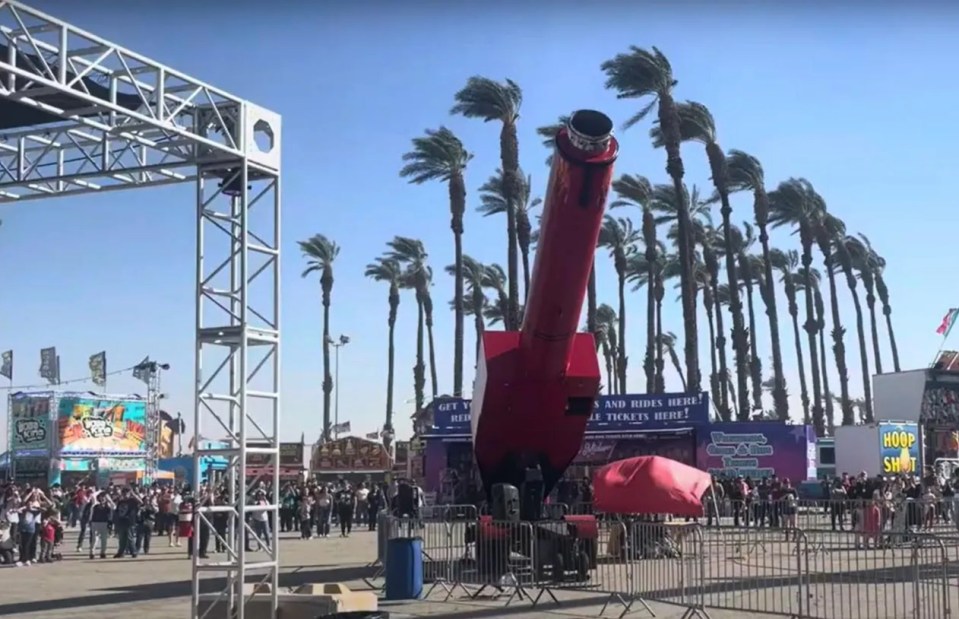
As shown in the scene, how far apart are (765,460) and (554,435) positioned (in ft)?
59.1

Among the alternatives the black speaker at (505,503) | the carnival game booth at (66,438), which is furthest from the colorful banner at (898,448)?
the carnival game booth at (66,438)

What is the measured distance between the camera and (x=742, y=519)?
1199 inches

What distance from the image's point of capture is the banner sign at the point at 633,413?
33.5 meters

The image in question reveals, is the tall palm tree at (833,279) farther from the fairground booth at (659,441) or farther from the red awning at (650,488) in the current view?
the red awning at (650,488)

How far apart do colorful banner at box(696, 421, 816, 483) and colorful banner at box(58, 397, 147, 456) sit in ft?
94.0

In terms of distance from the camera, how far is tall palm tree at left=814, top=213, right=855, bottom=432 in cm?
6794

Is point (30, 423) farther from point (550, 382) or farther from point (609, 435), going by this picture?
point (550, 382)

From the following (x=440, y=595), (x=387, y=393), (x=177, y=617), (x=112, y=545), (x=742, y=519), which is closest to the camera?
(x=177, y=617)

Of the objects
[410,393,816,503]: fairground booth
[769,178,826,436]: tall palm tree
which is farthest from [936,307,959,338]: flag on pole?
[410,393,816,503]: fairground booth

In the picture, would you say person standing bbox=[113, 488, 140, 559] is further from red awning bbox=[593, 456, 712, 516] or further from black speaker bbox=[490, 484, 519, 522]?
red awning bbox=[593, 456, 712, 516]

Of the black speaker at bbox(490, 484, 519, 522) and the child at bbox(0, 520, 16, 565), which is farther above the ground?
the black speaker at bbox(490, 484, 519, 522)

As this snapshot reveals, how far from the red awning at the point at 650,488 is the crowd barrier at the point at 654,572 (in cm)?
52

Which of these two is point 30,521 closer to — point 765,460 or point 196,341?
point 196,341

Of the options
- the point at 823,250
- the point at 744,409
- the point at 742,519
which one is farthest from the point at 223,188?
the point at 823,250
